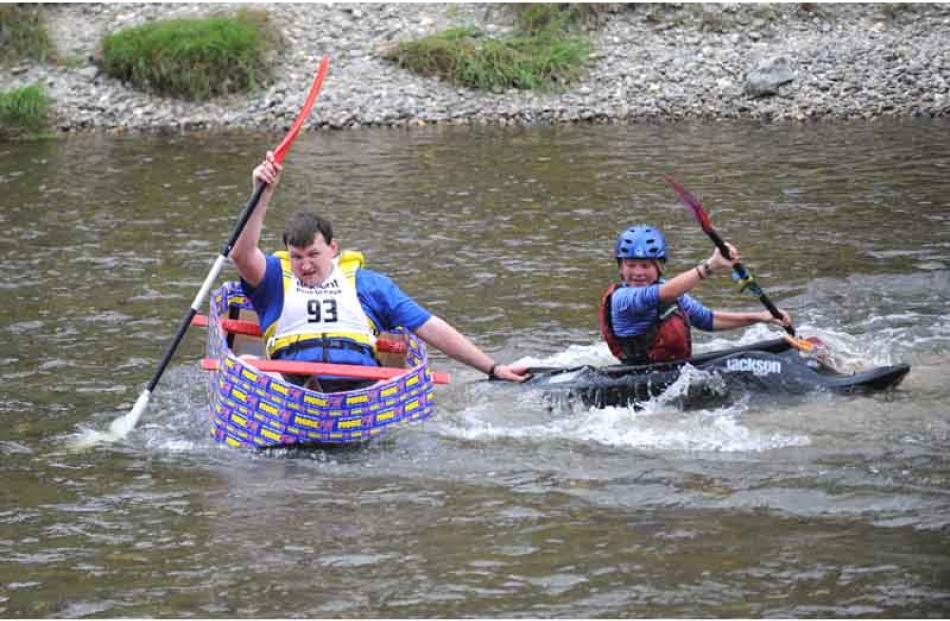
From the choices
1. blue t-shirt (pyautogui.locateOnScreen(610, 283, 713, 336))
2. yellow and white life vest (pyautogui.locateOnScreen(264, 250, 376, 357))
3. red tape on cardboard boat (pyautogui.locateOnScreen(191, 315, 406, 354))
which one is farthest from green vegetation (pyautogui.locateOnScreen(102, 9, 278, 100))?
blue t-shirt (pyautogui.locateOnScreen(610, 283, 713, 336))

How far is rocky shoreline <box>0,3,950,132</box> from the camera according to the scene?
19953 millimetres

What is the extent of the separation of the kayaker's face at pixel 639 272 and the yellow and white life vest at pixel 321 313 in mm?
1607

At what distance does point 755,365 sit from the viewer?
28.5ft

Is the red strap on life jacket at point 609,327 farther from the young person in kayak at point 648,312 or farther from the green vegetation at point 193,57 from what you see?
the green vegetation at point 193,57

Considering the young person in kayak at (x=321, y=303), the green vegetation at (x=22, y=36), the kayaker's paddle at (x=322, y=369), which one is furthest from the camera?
the green vegetation at (x=22, y=36)

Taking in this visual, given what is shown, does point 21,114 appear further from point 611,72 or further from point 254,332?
point 254,332

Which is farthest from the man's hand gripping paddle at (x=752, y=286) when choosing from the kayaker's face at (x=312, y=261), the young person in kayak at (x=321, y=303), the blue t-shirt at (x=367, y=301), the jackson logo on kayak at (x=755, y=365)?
the kayaker's face at (x=312, y=261)

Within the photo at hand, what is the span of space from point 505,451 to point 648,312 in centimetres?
130

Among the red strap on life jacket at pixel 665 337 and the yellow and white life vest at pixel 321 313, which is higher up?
the yellow and white life vest at pixel 321 313

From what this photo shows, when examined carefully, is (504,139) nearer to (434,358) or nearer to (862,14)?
(862,14)

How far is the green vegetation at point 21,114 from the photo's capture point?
20.7 metres

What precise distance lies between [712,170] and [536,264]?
4342 mm

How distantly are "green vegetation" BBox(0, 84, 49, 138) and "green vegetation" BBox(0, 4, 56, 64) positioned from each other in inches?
67.7

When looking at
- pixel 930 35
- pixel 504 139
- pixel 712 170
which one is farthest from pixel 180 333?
pixel 930 35
